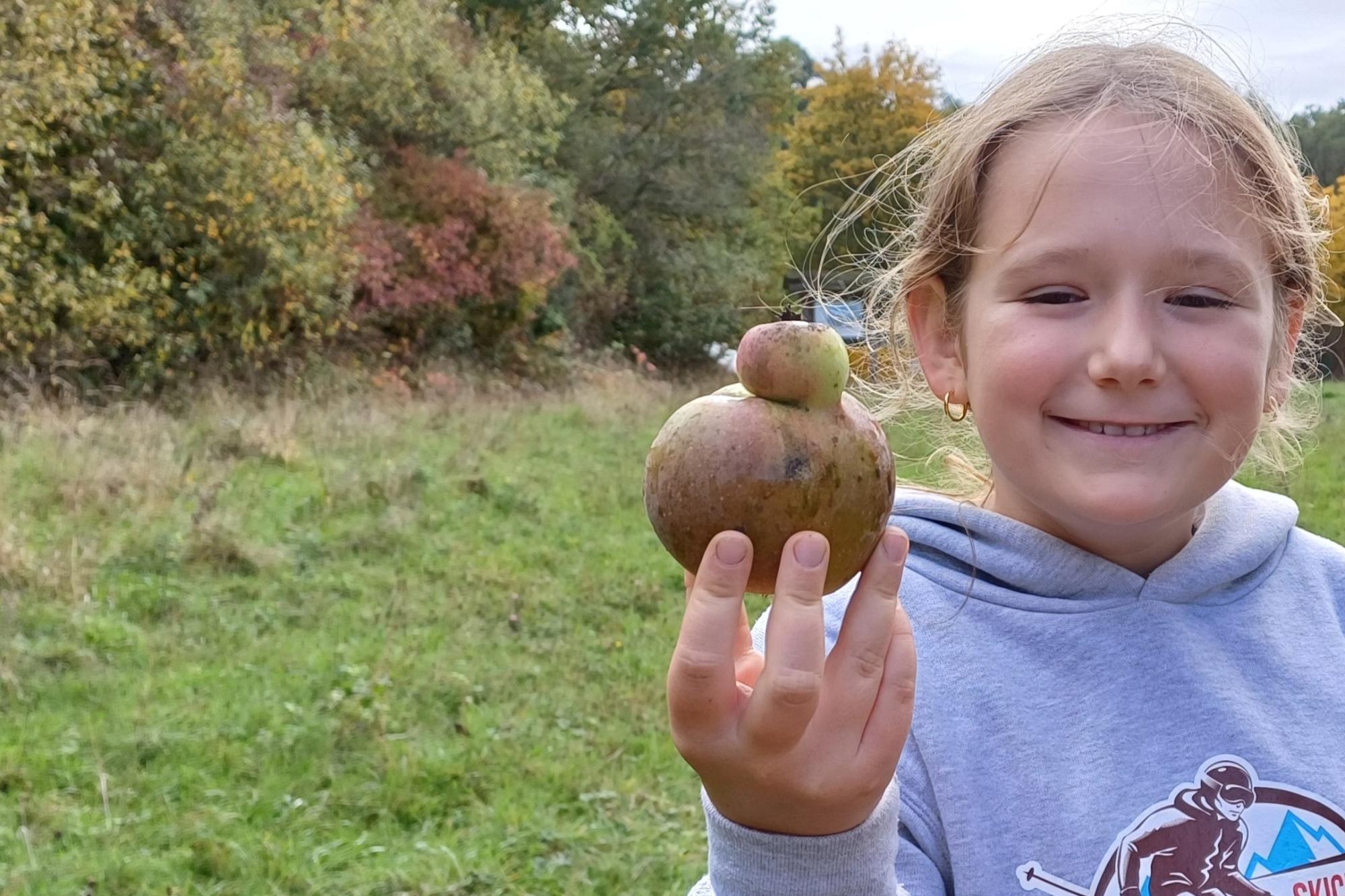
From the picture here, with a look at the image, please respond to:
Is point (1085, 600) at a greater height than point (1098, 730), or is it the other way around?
point (1085, 600)

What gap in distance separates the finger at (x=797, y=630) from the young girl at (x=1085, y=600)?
0.05 meters

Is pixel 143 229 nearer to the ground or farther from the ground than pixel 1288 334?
nearer to the ground

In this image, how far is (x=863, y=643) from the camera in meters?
1.31

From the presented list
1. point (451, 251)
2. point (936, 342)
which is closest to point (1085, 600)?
point (936, 342)

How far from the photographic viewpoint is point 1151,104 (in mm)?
1682

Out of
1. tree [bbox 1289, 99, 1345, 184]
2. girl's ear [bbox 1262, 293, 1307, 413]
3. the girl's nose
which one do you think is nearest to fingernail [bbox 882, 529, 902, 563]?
the girl's nose

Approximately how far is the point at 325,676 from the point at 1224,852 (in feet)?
12.4

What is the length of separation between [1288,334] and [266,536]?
5719mm

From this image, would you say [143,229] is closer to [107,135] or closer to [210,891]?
[107,135]

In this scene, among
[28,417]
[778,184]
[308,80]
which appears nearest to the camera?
[28,417]

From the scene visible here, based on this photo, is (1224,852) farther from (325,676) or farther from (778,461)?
(325,676)

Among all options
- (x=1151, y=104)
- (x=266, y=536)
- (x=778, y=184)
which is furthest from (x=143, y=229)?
(x=778, y=184)

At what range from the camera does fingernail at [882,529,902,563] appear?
4.32ft

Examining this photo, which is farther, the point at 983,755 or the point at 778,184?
the point at 778,184
